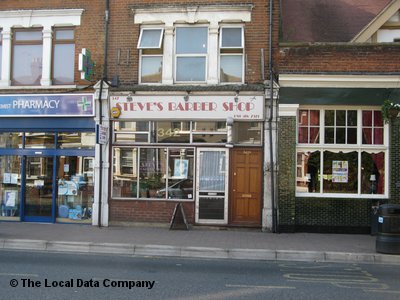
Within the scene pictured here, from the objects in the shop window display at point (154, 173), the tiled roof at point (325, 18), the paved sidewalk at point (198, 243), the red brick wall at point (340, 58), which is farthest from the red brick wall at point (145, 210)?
the tiled roof at point (325, 18)

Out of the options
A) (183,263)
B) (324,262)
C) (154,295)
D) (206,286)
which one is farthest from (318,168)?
(154,295)

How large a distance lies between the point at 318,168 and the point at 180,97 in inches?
184

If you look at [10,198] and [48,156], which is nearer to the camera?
[48,156]

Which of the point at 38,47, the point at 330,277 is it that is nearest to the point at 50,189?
the point at 38,47

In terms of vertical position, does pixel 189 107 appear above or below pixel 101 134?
above

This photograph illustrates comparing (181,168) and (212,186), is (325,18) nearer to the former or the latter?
(212,186)

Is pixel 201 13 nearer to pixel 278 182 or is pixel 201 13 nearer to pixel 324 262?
pixel 278 182

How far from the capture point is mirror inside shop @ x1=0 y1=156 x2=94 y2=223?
14.2 meters

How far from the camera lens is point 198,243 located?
10.9 m

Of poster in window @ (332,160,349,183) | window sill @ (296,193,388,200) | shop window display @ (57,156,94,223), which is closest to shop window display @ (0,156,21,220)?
shop window display @ (57,156,94,223)

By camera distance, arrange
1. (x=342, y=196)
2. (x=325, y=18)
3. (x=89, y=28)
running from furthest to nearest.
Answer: (x=325, y=18)
(x=89, y=28)
(x=342, y=196)

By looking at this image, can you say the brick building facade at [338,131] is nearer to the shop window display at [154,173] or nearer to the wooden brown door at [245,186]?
the wooden brown door at [245,186]

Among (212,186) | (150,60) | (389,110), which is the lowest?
(212,186)

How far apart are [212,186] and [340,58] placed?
5275mm
